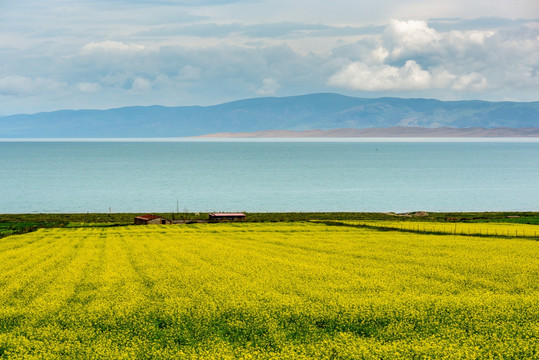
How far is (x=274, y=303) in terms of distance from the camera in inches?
1160

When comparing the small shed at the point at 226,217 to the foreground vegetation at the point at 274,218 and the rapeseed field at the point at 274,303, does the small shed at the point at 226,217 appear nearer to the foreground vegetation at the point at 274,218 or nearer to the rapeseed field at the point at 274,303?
the foreground vegetation at the point at 274,218

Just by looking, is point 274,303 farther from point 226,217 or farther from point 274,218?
point 274,218

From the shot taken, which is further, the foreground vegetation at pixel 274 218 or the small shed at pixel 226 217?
the foreground vegetation at pixel 274 218

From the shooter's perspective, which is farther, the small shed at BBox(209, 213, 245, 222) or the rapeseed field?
the small shed at BBox(209, 213, 245, 222)

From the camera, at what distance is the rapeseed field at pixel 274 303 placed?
77.6 feet

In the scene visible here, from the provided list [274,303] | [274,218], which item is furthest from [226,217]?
[274,303]

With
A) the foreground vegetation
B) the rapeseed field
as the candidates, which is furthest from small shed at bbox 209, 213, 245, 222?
the rapeseed field

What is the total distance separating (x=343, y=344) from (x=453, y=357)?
4342 mm

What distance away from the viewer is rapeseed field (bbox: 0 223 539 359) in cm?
2366

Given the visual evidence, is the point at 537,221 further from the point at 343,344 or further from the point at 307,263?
the point at 343,344

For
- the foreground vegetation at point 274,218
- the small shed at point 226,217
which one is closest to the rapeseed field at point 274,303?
the small shed at point 226,217

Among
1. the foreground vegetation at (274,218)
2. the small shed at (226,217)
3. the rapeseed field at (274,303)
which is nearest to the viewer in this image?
the rapeseed field at (274,303)

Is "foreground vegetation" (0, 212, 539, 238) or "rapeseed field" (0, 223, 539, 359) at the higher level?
"foreground vegetation" (0, 212, 539, 238)

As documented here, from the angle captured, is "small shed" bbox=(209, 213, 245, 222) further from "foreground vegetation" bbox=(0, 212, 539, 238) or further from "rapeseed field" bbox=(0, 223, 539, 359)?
"rapeseed field" bbox=(0, 223, 539, 359)
